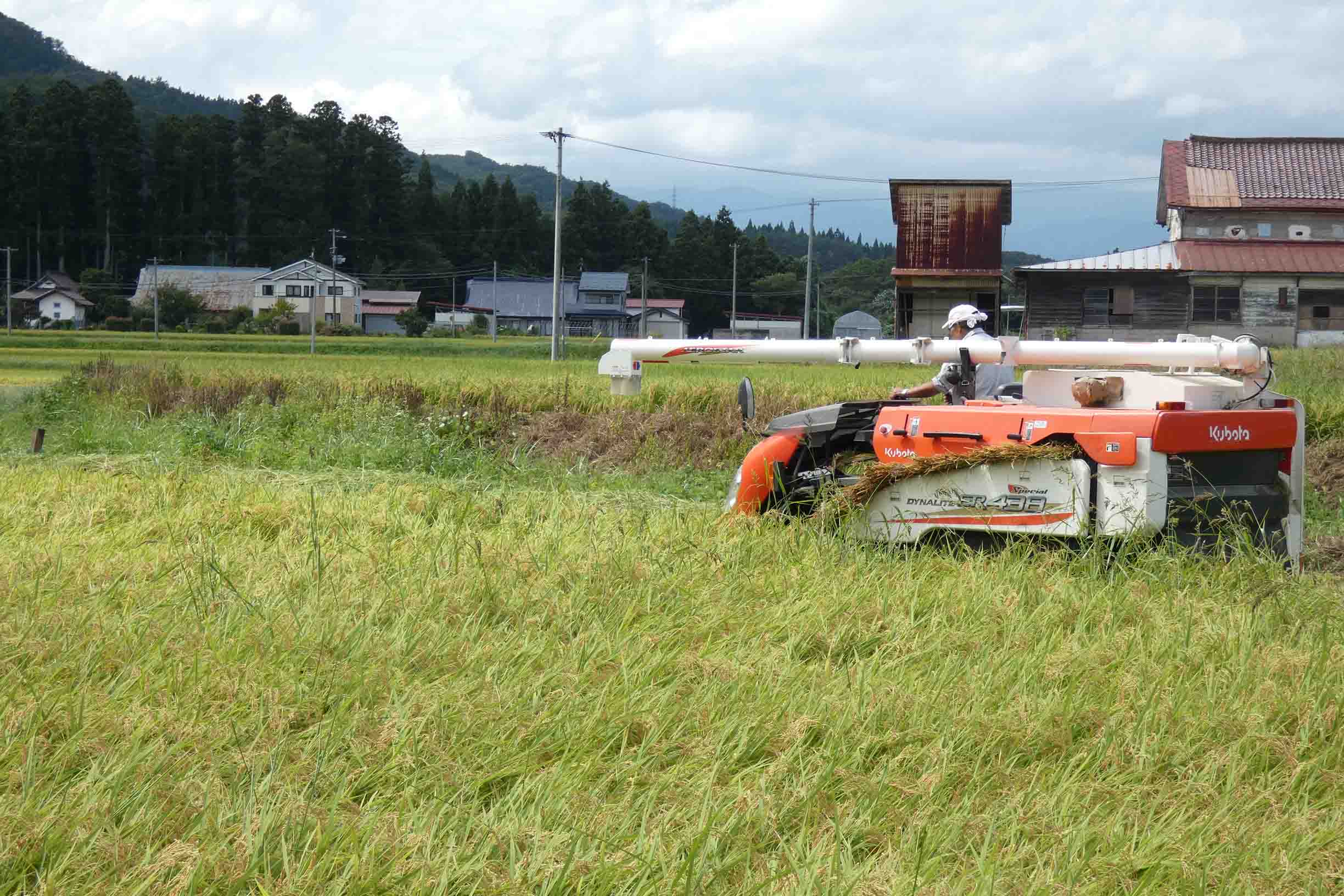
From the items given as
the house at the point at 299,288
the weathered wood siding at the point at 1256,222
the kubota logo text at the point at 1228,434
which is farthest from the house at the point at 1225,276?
the house at the point at 299,288

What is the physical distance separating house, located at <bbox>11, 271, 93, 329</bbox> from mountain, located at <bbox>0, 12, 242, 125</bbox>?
1921 inches

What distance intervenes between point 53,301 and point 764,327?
152ft

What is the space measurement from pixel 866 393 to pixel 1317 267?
27066mm

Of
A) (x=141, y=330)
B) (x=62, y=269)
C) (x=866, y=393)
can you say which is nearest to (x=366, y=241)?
(x=62, y=269)

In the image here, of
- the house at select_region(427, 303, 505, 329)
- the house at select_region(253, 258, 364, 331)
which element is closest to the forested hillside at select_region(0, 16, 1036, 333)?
the house at select_region(427, 303, 505, 329)

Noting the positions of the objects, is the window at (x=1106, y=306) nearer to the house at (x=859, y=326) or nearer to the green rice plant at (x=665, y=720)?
the house at (x=859, y=326)

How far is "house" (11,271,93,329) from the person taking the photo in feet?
232

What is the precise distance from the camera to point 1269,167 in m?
39.2

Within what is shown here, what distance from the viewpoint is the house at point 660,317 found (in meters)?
82.8

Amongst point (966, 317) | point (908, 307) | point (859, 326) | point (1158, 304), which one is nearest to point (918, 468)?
point (966, 317)

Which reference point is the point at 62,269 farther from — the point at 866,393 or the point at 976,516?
the point at 976,516

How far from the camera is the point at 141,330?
61.7 m

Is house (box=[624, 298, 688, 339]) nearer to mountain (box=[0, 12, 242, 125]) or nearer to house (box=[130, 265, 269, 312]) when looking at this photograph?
house (box=[130, 265, 269, 312])

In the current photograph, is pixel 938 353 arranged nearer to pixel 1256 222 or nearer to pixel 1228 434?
pixel 1228 434
